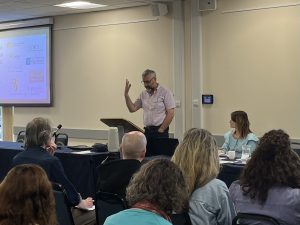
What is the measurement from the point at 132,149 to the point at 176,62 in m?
3.51

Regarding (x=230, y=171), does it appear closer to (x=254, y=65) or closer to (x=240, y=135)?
(x=240, y=135)

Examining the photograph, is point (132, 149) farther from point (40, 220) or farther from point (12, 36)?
point (12, 36)

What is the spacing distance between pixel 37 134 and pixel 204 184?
1.68 m

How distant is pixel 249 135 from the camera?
527 cm

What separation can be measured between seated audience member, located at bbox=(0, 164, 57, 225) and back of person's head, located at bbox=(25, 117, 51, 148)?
1921 millimetres

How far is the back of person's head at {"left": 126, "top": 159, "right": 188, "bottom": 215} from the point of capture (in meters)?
1.87

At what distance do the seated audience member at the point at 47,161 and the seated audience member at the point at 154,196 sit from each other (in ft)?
5.84

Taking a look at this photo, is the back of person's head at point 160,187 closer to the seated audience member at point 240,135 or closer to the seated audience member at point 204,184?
the seated audience member at point 204,184

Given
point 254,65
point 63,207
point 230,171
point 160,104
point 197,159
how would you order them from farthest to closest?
point 254,65
point 160,104
point 230,171
point 63,207
point 197,159

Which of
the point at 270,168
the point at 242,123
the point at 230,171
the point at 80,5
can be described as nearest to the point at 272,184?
the point at 270,168

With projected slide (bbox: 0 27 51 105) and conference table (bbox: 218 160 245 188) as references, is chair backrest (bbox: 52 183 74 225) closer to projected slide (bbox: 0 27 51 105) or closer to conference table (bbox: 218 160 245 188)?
conference table (bbox: 218 160 245 188)

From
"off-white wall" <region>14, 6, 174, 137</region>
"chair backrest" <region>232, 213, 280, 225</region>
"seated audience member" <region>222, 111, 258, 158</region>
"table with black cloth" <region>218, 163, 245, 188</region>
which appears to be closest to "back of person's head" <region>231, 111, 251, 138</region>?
"seated audience member" <region>222, 111, 258, 158</region>

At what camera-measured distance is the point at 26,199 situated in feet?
6.03

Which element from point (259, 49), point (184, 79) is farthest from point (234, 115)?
point (184, 79)
